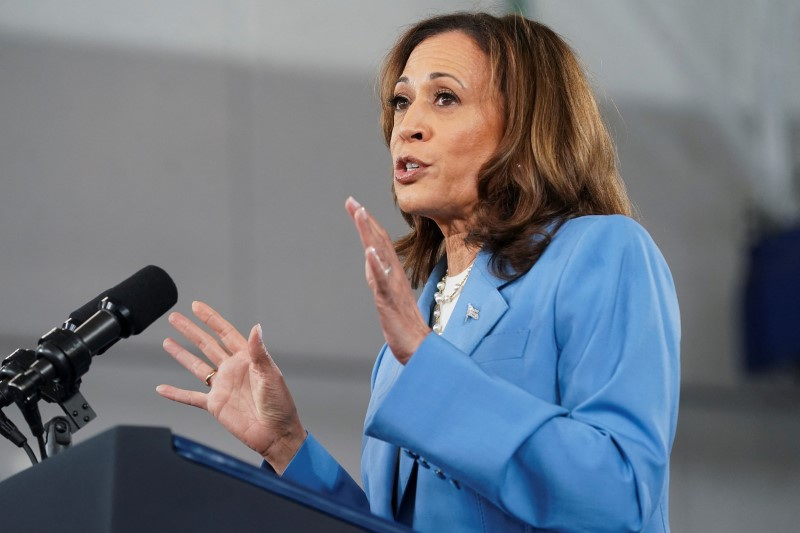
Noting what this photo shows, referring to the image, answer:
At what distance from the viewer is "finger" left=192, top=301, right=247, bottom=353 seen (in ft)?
5.76

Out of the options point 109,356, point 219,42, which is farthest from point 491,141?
point 219,42

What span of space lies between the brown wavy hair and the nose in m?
0.10

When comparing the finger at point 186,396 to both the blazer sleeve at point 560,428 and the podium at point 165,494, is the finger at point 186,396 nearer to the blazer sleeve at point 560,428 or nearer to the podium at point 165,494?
the blazer sleeve at point 560,428

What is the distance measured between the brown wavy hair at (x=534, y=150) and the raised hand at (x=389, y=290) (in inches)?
13.0

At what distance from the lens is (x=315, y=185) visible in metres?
4.35

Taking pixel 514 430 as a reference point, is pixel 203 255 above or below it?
below

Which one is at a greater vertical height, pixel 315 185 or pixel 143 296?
pixel 143 296

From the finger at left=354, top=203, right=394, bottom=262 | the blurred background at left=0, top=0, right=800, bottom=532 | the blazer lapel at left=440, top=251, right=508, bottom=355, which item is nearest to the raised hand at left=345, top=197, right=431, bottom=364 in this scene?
the finger at left=354, top=203, right=394, bottom=262

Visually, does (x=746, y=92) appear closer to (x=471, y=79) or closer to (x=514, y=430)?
(x=471, y=79)

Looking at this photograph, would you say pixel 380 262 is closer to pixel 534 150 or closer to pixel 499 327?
pixel 499 327

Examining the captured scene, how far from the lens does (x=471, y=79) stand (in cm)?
181

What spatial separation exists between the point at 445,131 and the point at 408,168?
8 cm

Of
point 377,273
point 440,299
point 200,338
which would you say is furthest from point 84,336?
point 440,299

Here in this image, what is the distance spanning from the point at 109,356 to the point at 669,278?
2.70 metres
